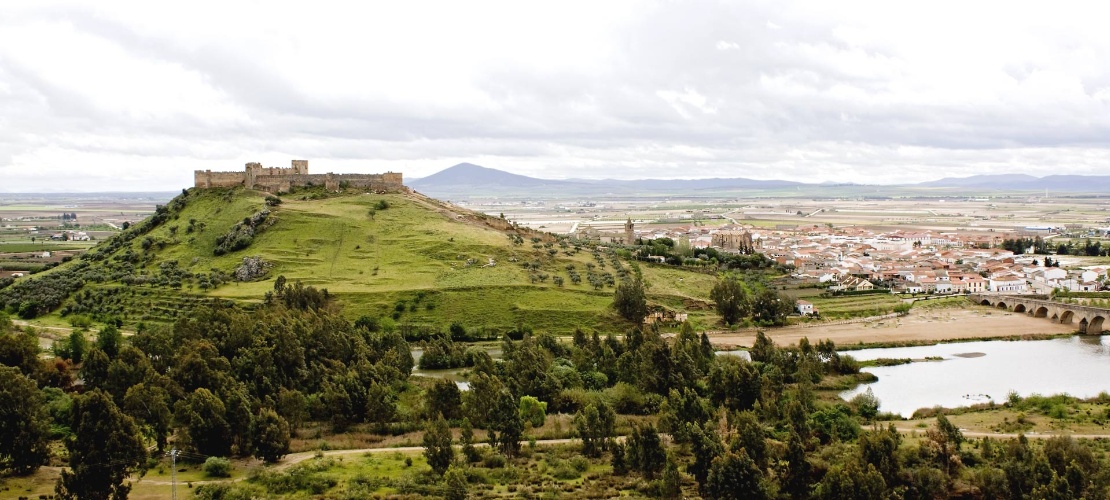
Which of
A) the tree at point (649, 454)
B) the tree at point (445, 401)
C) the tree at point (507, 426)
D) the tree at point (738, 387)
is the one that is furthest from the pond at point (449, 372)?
the tree at point (649, 454)

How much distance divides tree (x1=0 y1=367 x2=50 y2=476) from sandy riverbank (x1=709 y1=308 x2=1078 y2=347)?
156ft

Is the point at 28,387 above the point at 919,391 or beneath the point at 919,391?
above

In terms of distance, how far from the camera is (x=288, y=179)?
108 metres

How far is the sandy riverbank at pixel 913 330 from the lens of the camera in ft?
238

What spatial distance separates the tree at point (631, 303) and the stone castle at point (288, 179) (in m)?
44.9

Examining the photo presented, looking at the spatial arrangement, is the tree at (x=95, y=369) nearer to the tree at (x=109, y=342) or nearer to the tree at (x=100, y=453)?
the tree at (x=109, y=342)

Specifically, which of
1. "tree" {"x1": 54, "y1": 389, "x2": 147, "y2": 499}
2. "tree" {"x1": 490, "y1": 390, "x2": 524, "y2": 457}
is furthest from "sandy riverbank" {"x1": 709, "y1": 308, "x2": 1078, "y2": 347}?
"tree" {"x1": 54, "y1": 389, "x2": 147, "y2": 499}

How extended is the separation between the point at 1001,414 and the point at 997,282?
5934 centimetres

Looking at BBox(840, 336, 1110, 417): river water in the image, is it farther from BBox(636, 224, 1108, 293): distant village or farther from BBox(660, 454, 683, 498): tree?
BBox(636, 224, 1108, 293): distant village

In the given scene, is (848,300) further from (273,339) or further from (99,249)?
(99,249)

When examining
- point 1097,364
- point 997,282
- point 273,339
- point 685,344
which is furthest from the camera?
point 997,282

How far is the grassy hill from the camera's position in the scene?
250 feet

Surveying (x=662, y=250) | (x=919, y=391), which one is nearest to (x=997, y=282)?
(x=662, y=250)

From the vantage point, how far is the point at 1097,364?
206 feet
